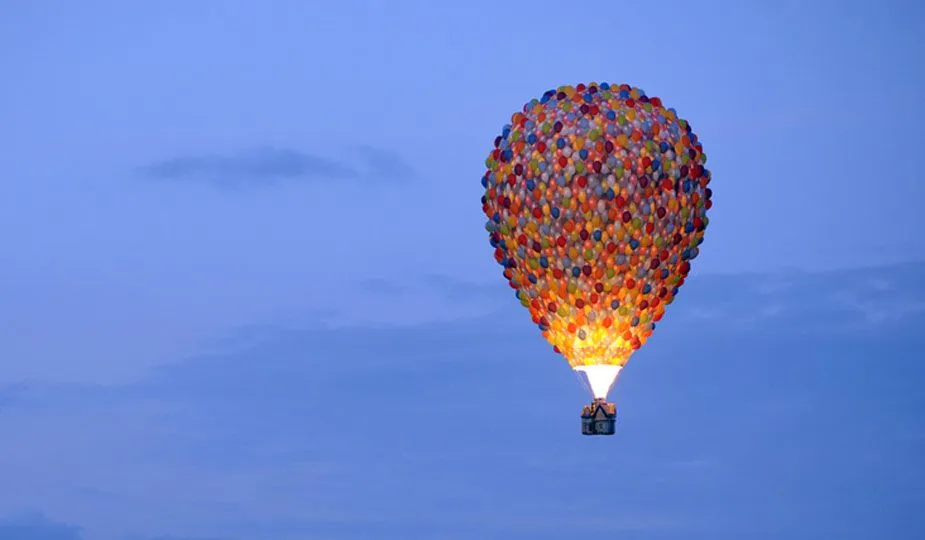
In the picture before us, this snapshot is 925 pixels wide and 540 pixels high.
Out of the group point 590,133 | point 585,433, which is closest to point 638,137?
point 590,133

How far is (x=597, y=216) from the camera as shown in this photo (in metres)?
71.8

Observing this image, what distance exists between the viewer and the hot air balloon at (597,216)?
236 ft

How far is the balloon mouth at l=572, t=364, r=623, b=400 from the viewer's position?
73125 mm

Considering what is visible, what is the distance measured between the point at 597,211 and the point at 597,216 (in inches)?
3.5

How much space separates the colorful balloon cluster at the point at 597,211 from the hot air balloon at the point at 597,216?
18 millimetres

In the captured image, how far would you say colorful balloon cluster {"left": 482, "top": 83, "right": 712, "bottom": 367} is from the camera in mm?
71812

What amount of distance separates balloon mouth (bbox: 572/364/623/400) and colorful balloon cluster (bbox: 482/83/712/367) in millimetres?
144

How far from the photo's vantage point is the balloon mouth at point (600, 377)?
73.1 metres

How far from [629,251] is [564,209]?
1450mm

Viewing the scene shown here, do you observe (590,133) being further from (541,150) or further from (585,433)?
(585,433)

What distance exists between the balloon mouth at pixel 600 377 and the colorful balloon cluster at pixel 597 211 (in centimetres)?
14

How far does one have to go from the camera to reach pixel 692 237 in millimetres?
73062

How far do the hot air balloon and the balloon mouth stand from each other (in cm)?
2

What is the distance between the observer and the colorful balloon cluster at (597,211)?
236ft
